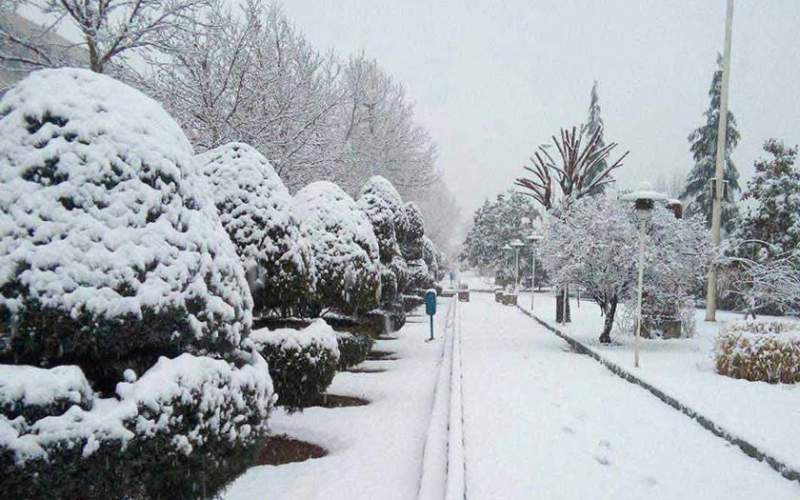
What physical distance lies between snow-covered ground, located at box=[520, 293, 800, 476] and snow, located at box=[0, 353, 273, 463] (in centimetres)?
466

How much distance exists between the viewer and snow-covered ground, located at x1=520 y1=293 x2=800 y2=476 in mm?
5531

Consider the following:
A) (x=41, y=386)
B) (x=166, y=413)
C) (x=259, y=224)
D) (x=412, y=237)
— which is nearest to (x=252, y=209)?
(x=259, y=224)

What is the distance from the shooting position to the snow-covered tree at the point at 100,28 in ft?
28.6

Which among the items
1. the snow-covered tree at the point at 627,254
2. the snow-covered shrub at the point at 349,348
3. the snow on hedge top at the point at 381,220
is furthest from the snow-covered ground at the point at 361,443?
the snow-covered tree at the point at 627,254

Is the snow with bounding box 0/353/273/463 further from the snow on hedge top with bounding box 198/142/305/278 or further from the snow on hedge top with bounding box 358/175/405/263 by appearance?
the snow on hedge top with bounding box 358/175/405/263

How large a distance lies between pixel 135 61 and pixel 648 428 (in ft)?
43.8

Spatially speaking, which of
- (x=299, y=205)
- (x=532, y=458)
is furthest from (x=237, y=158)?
(x=532, y=458)

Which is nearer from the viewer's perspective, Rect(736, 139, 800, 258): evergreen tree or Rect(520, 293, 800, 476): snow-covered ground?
Rect(520, 293, 800, 476): snow-covered ground

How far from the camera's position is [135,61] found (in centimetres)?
1305

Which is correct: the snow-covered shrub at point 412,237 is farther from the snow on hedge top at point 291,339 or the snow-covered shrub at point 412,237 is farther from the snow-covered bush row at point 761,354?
the snow on hedge top at point 291,339

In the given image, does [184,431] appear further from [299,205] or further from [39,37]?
[39,37]

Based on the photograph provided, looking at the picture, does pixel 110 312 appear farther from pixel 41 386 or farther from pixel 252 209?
pixel 252 209

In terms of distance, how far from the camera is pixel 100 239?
2.74 meters

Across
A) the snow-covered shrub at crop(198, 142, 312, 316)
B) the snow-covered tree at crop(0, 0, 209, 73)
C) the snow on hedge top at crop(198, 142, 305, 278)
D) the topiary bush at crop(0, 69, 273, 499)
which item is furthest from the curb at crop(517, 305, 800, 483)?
the snow-covered tree at crop(0, 0, 209, 73)
